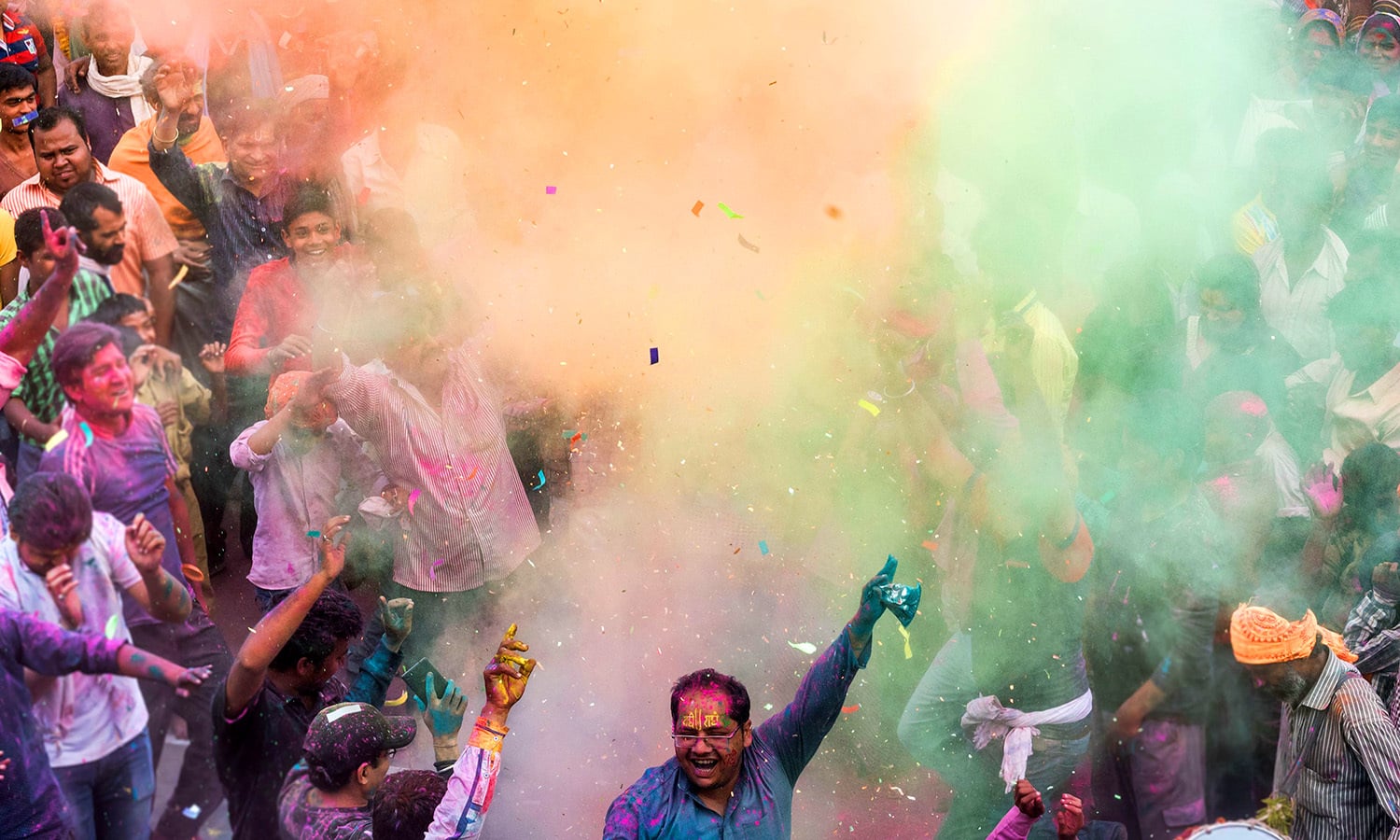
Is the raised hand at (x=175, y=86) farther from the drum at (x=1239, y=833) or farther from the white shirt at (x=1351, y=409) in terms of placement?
the white shirt at (x=1351, y=409)

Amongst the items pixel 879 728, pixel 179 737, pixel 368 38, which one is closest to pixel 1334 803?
pixel 879 728

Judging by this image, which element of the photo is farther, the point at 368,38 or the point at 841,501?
the point at 841,501

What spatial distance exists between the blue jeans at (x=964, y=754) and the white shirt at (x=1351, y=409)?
129cm

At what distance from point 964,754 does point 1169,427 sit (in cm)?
126

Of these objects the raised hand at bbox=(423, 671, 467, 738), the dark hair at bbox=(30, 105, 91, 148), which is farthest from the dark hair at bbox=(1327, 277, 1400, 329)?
the dark hair at bbox=(30, 105, 91, 148)

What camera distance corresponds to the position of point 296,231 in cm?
394

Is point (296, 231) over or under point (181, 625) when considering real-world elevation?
over

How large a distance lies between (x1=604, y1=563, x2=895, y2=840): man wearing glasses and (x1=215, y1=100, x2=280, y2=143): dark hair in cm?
197

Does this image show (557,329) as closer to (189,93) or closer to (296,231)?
(296,231)

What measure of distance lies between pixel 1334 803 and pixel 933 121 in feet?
7.74

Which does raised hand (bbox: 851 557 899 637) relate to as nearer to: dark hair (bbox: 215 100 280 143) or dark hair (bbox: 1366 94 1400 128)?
dark hair (bbox: 215 100 280 143)

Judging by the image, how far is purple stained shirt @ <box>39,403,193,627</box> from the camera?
3686mm

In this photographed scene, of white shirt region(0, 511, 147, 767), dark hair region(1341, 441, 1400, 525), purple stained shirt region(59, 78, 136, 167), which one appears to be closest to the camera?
white shirt region(0, 511, 147, 767)

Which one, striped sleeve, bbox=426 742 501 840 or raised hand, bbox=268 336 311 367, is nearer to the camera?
striped sleeve, bbox=426 742 501 840
